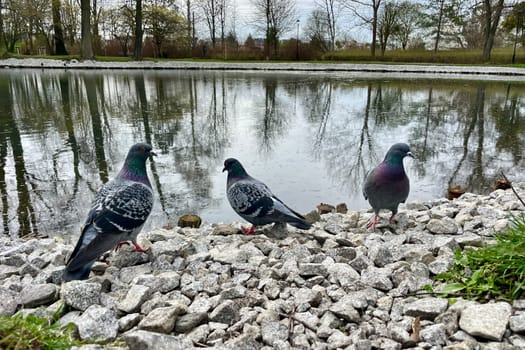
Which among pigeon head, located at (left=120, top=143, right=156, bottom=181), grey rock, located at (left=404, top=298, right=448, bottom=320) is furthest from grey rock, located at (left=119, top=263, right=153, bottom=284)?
grey rock, located at (left=404, top=298, right=448, bottom=320)

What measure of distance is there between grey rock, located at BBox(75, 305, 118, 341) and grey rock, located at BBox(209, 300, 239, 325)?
0.46 metres

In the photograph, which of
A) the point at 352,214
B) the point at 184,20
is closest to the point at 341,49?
the point at 184,20

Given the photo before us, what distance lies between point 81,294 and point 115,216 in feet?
1.84

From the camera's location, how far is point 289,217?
10.3ft

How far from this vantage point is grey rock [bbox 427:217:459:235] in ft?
10.5

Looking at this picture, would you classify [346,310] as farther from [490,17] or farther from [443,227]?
[490,17]

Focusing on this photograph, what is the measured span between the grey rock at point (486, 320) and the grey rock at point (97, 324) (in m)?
1.61

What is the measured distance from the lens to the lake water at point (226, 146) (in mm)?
4656

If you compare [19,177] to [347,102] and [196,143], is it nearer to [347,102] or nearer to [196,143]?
[196,143]

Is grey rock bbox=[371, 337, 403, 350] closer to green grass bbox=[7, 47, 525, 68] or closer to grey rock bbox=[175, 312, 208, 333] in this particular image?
grey rock bbox=[175, 312, 208, 333]

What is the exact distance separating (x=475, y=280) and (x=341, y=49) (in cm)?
4294

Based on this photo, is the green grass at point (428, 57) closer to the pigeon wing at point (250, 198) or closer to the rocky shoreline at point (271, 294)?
the pigeon wing at point (250, 198)

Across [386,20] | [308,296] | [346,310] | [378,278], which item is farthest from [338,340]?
[386,20]

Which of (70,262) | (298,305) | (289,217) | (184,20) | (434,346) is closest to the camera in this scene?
(434,346)
